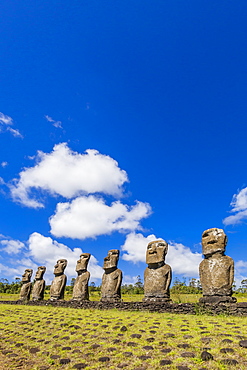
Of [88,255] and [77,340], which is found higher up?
[88,255]

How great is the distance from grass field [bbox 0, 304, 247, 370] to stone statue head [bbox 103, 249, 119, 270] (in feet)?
21.3

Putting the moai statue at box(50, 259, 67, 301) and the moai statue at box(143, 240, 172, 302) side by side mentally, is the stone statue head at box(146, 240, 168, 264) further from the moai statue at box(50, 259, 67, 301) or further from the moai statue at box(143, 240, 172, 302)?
the moai statue at box(50, 259, 67, 301)

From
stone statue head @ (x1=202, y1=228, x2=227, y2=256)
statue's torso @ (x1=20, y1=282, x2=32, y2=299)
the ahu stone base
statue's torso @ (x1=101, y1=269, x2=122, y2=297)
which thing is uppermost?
stone statue head @ (x1=202, y1=228, x2=227, y2=256)

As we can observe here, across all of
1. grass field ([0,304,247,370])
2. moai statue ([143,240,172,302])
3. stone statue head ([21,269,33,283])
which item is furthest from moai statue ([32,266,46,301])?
grass field ([0,304,247,370])

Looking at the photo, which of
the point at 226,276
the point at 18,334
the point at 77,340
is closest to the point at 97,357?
the point at 77,340

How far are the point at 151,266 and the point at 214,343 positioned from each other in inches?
325

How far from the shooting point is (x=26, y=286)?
25.5 m

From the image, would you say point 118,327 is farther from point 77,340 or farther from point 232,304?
point 232,304

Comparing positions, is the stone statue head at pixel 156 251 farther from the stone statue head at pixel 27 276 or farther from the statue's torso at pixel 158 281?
the stone statue head at pixel 27 276

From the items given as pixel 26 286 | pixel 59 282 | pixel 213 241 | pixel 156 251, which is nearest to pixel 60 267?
pixel 59 282

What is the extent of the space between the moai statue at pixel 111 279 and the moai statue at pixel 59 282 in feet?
17.9

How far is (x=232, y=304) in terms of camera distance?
11.0 metres

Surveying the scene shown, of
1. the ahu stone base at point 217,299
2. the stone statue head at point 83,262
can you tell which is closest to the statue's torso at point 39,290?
the stone statue head at point 83,262

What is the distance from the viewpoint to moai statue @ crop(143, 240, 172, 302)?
13930 mm
